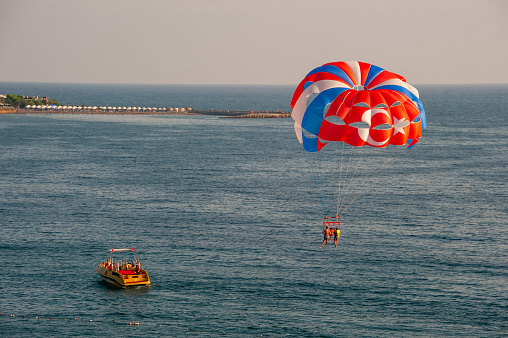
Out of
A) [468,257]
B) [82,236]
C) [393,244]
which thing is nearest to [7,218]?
[82,236]

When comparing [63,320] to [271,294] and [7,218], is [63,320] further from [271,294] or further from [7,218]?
[7,218]

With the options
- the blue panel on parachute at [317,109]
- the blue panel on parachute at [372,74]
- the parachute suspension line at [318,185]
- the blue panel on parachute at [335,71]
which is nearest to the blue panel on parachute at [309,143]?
the blue panel on parachute at [317,109]

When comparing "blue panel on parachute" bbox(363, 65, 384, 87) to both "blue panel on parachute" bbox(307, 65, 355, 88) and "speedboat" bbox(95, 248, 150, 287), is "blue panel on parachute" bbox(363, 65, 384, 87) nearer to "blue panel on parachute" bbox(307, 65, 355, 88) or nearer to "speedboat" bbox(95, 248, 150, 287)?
"blue panel on parachute" bbox(307, 65, 355, 88)

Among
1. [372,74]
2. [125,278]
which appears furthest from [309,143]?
Answer: [125,278]

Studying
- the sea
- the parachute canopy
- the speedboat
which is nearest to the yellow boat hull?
the speedboat

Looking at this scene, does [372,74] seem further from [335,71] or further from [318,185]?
[318,185]

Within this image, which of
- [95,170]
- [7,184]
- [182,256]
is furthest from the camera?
[95,170]
